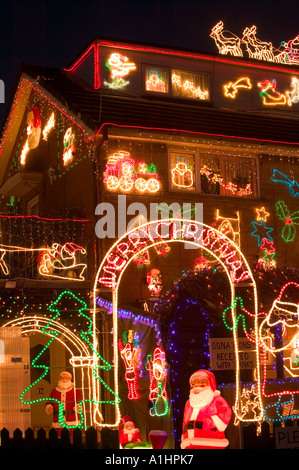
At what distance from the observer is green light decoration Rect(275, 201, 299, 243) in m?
19.9

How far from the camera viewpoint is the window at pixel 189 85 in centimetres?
2134

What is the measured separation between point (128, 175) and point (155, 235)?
166 centimetres

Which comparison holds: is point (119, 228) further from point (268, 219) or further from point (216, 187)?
point (268, 219)

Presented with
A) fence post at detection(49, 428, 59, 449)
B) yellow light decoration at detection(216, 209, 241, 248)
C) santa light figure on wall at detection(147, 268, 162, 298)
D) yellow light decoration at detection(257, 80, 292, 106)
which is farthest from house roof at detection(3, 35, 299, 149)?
fence post at detection(49, 428, 59, 449)

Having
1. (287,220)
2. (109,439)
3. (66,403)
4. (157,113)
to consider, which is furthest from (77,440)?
(287,220)

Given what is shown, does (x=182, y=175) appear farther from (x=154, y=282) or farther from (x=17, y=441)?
(x=17, y=441)

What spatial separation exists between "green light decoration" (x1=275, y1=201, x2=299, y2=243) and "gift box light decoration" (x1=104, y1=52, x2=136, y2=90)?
18.2 feet

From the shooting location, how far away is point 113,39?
20.8m

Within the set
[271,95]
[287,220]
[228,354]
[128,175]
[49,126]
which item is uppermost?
[271,95]

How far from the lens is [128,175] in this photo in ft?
60.4

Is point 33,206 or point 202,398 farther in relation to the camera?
point 33,206

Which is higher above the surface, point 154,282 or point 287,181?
point 287,181

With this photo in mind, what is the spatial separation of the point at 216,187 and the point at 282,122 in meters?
3.40

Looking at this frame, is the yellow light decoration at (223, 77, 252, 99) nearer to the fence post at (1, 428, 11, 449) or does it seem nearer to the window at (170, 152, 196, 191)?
the window at (170, 152, 196, 191)
